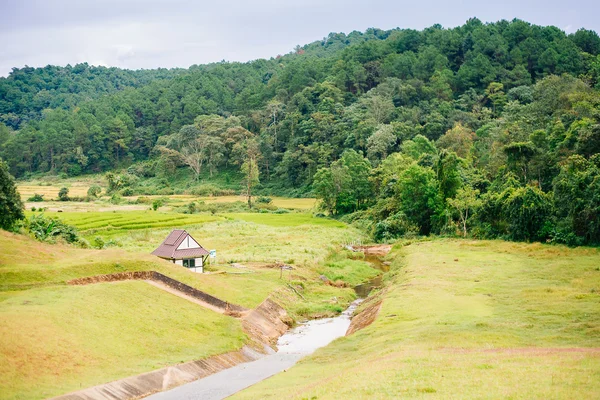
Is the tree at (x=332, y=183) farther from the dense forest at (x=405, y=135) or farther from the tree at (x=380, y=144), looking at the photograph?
the tree at (x=380, y=144)

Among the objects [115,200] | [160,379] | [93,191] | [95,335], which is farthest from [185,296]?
[93,191]

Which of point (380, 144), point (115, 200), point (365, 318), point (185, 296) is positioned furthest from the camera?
point (380, 144)

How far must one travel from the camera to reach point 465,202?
73.7 m

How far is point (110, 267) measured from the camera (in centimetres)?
4134

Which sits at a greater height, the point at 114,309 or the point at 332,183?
the point at 332,183

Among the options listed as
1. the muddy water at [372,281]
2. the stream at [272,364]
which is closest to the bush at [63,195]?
the muddy water at [372,281]

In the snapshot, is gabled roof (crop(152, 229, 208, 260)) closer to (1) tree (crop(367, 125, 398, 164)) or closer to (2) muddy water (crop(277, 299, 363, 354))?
(2) muddy water (crop(277, 299, 363, 354))

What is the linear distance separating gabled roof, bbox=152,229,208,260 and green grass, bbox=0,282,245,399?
7.47 metres

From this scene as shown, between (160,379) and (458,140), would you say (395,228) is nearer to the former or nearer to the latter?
(458,140)

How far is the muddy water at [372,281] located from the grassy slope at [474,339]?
9.29ft

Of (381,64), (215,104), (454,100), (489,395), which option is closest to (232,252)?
(489,395)

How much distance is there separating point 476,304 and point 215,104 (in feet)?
513

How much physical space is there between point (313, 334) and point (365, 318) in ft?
12.9

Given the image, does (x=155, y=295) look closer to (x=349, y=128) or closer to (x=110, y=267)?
(x=110, y=267)
